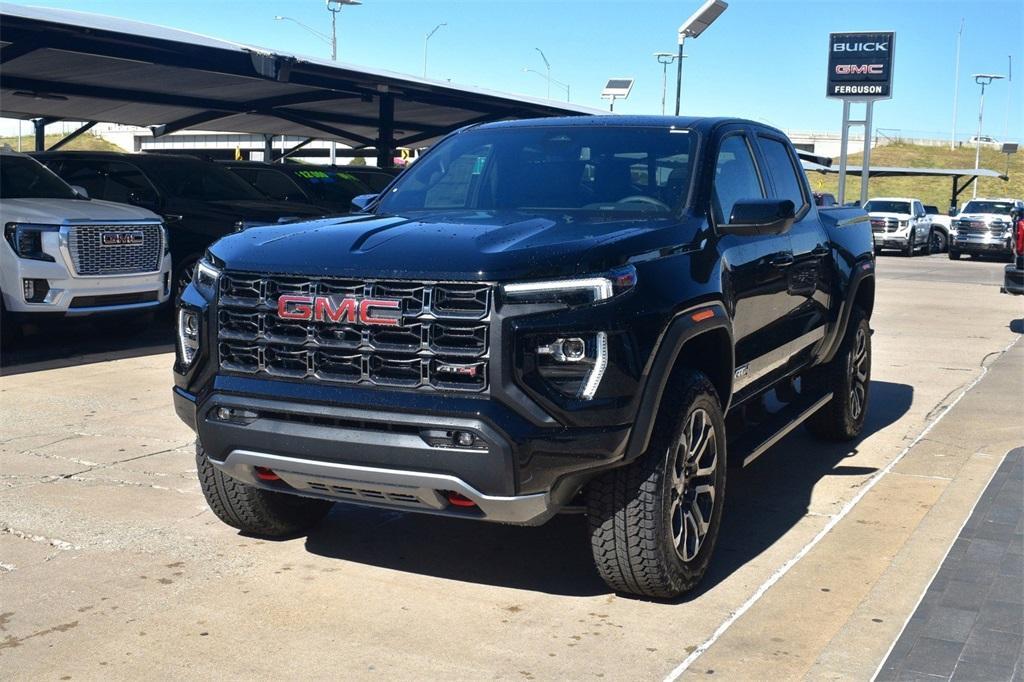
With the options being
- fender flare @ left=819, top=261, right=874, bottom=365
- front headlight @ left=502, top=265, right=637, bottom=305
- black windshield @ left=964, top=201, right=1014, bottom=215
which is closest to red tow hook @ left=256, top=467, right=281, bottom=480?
front headlight @ left=502, top=265, right=637, bottom=305

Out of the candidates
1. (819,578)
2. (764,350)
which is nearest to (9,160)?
(764,350)

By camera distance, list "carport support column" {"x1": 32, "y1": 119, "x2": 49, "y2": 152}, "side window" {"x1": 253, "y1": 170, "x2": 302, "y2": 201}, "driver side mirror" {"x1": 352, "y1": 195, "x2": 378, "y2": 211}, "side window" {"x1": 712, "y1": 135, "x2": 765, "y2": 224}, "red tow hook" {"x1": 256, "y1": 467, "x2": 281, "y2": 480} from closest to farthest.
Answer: "red tow hook" {"x1": 256, "y1": 467, "x2": 281, "y2": 480}
"side window" {"x1": 712, "y1": 135, "x2": 765, "y2": 224}
"driver side mirror" {"x1": 352, "y1": 195, "x2": 378, "y2": 211}
"side window" {"x1": 253, "y1": 170, "x2": 302, "y2": 201}
"carport support column" {"x1": 32, "y1": 119, "x2": 49, "y2": 152}

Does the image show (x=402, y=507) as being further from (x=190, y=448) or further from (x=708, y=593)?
(x=190, y=448)

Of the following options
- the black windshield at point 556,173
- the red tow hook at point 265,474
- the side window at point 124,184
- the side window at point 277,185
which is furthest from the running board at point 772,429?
the side window at point 277,185

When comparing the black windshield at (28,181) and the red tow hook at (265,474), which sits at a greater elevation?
the black windshield at (28,181)

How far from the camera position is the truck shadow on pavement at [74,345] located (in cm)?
1036

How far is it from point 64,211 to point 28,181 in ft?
3.18

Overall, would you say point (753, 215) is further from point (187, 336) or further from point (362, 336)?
point (187, 336)

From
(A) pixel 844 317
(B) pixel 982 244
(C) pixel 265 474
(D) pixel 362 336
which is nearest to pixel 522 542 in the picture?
(C) pixel 265 474

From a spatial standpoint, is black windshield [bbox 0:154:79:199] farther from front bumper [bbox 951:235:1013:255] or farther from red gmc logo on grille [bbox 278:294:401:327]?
front bumper [bbox 951:235:1013:255]

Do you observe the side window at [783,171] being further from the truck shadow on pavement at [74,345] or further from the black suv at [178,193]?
the black suv at [178,193]

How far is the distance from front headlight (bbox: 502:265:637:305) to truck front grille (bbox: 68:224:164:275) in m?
7.60

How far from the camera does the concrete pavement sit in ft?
13.7

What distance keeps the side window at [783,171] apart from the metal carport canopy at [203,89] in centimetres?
775
